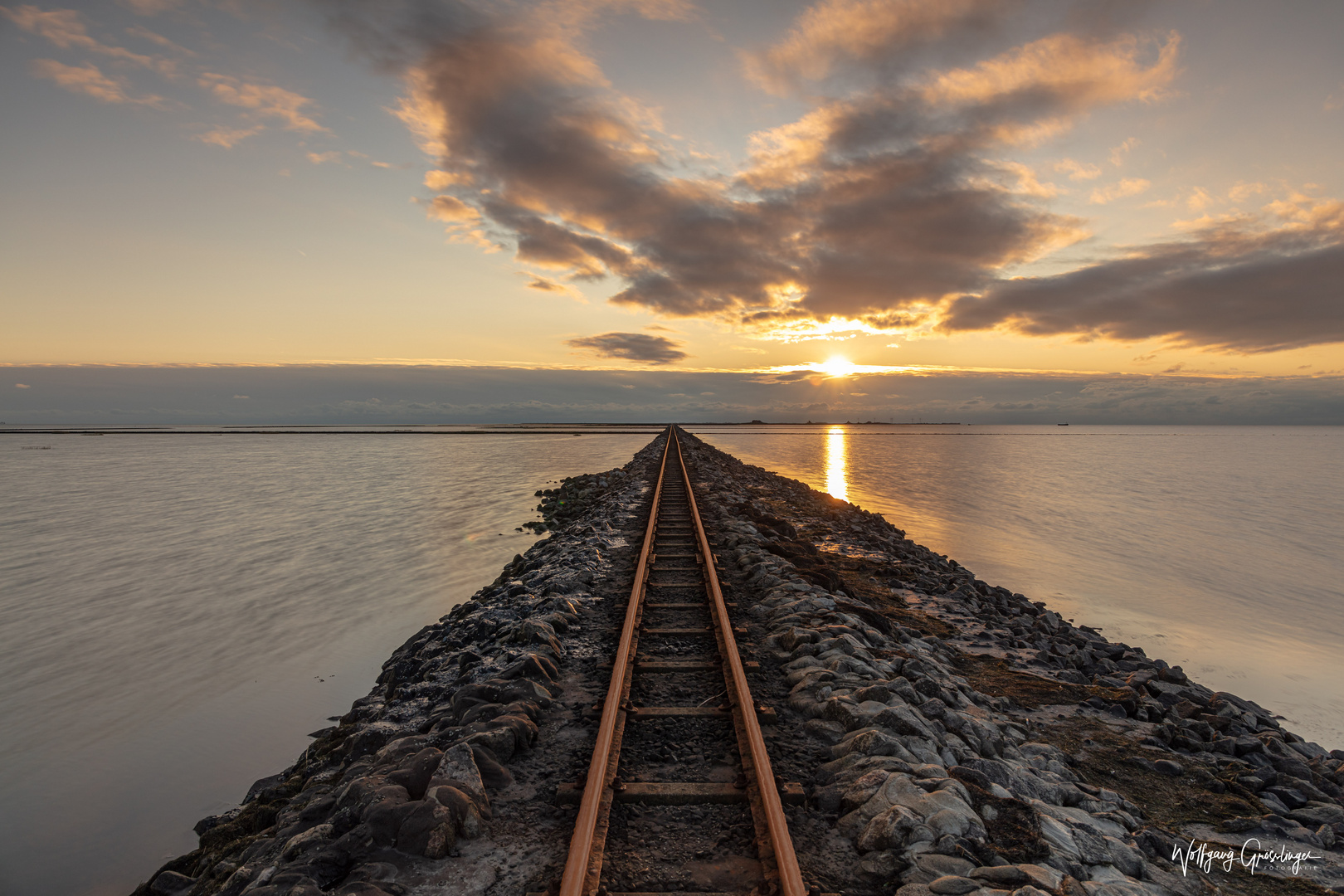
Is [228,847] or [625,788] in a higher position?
[625,788]

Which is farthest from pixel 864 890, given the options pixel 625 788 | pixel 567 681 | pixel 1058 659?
pixel 1058 659

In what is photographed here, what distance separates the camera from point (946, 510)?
2575 cm

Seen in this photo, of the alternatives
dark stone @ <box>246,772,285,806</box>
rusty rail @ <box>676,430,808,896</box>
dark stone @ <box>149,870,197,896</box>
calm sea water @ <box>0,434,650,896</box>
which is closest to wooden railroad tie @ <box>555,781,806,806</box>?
rusty rail @ <box>676,430,808,896</box>

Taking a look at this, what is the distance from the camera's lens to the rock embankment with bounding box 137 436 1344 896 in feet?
10.3

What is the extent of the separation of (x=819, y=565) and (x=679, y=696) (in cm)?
559

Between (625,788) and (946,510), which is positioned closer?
(625,788)

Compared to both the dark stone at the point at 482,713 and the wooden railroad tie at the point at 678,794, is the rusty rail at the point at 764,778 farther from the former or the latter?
the dark stone at the point at 482,713

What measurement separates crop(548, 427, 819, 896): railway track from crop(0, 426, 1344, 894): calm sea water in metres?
3.93

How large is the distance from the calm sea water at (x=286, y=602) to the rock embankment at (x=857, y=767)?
3.78 feet

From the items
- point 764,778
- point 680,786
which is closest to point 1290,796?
point 764,778

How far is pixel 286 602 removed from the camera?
37.7 feet

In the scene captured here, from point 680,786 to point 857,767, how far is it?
46.7 inches

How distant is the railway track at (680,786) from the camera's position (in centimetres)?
293

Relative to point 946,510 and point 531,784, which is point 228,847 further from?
point 946,510
